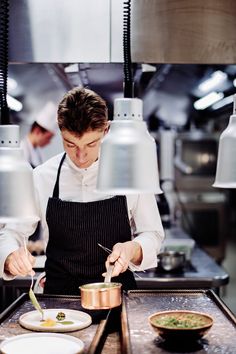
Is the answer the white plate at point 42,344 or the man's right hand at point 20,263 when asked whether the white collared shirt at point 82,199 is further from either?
the white plate at point 42,344

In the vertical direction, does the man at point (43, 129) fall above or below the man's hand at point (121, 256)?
above

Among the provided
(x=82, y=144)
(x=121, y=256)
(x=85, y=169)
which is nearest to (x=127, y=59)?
(x=82, y=144)

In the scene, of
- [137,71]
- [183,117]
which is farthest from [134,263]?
[183,117]

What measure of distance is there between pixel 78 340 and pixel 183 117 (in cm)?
709

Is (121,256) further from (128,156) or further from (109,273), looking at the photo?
(128,156)

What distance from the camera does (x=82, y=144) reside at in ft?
9.35

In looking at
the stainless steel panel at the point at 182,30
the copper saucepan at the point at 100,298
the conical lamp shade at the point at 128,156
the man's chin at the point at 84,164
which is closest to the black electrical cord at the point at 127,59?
the conical lamp shade at the point at 128,156

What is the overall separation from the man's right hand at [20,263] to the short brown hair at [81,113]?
1.91 feet

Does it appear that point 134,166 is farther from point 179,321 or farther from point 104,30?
point 104,30

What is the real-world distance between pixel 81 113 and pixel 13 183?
956 mm

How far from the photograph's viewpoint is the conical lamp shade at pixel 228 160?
2.18 m

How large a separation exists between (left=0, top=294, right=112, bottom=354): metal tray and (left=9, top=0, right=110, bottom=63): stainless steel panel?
3.49 feet

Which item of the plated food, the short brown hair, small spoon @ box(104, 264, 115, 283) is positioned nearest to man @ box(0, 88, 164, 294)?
the short brown hair

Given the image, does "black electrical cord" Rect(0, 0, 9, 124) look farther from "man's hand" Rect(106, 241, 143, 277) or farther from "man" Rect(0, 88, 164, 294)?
"man's hand" Rect(106, 241, 143, 277)
